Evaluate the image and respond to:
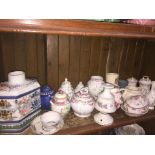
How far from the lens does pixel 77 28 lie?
557 mm

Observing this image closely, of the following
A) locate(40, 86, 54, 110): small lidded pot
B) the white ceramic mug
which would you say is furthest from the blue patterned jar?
the white ceramic mug

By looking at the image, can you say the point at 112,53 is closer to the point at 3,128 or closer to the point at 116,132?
the point at 116,132

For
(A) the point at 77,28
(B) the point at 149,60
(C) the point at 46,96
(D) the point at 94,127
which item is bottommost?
(D) the point at 94,127

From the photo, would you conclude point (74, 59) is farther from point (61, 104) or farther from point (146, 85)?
point (146, 85)

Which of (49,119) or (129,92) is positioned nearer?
(49,119)

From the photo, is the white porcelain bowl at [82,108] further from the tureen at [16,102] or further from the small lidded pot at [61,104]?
the tureen at [16,102]

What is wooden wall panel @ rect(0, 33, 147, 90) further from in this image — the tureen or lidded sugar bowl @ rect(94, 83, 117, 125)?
lidded sugar bowl @ rect(94, 83, 117, 125)

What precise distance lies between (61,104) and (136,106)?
0.37 metres

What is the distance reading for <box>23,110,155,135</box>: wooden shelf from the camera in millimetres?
801

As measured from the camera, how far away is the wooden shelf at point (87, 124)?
801 mm

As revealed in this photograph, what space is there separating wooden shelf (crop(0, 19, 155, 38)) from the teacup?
42 cm

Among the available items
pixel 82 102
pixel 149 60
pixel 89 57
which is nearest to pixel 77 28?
pixel 82 102

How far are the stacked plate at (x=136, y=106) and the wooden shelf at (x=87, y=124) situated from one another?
0.10 ft
